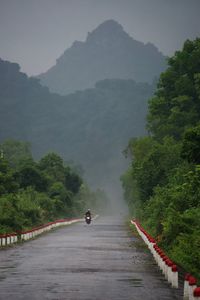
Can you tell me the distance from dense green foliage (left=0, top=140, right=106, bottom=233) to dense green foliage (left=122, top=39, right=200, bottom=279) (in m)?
10.1

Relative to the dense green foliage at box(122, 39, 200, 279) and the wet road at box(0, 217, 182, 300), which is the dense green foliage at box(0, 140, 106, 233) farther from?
the wet road at box(0, 217, 182, 300)

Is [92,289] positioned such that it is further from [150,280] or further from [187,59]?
[187,59]

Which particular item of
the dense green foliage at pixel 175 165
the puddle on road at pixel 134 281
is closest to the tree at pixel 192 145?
the dense green foliage at pixel 175 165

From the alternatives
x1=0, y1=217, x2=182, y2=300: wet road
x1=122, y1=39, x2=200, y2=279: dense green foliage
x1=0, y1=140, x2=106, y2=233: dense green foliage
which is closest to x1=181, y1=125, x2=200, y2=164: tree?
x1=122, y1=39, x2=200, y2=279: dense green foliage

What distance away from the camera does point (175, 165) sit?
6119 cm

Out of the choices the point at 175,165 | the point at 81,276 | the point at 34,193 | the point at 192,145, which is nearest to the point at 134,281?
the point at 81,276

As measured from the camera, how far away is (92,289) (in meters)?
17.6

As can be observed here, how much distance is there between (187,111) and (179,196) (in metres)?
44.0

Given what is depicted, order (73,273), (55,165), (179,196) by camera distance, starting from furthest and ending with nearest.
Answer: (55,165)
(179,196)
(73,273)

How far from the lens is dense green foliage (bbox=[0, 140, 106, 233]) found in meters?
49.8

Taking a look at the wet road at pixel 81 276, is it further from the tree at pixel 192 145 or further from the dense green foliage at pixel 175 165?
the tree at pixel 192 145

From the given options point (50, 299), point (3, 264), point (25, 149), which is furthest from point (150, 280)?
point (25, 149)

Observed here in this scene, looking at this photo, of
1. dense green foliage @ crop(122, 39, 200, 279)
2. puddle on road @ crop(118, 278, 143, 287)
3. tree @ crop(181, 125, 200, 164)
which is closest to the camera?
puddle on road @ crop(118, 278, 143, 287)

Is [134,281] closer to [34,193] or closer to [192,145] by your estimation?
[192,145]
